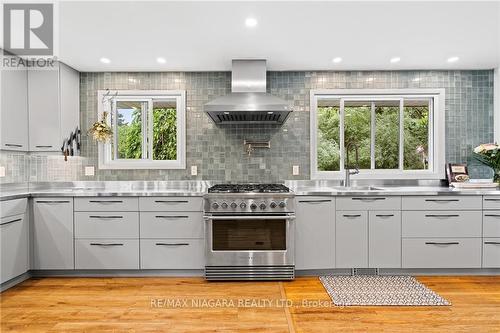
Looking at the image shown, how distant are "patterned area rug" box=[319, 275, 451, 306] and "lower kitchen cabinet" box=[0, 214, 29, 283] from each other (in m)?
2.86

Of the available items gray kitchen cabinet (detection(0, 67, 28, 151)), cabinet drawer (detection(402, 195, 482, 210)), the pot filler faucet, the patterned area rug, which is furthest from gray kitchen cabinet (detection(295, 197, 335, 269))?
gray kitchen cabinet (detection(0, 67, 28, 151))

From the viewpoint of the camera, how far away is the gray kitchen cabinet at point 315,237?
3408 mm

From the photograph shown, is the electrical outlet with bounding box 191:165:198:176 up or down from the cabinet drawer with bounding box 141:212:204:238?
up

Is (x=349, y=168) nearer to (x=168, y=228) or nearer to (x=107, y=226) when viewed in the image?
(x=168, y=228)

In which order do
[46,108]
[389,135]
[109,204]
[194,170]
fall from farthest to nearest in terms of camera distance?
[389,135] → [194,170] → [46,108] → [109,204]

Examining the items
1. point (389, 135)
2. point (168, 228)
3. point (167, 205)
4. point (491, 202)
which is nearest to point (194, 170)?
point (167, 205)

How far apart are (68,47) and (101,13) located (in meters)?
0.96

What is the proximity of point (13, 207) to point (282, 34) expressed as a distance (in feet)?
9.54

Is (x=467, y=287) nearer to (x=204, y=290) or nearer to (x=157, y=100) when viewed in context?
(x=204, y=290)

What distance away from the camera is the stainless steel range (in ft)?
10.9

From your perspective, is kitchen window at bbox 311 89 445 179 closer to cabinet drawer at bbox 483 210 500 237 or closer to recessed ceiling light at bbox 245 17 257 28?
cabinet drawer at bbox 483 210 500 237

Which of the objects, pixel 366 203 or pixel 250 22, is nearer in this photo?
pixel 250 22

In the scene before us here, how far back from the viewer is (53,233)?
11.2 feet

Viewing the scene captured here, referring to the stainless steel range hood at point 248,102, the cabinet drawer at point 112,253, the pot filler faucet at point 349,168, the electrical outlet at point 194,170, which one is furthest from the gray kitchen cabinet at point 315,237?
the cabinet drawer at point 112,253
